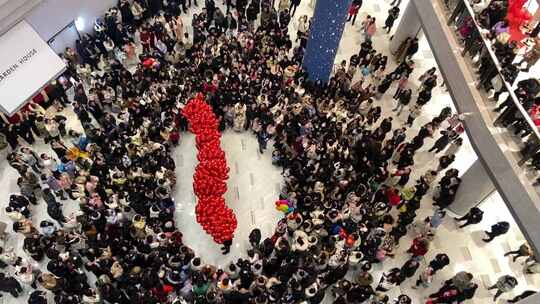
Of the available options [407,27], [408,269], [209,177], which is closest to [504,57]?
[407,27]

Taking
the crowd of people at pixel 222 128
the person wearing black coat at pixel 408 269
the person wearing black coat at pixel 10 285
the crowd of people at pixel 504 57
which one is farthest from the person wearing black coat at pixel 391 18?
the person wearing black coat at pixel 10 285

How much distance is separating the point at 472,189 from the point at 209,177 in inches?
269

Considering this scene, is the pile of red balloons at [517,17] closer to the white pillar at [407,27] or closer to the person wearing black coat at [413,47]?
the white pillar at [407,27]

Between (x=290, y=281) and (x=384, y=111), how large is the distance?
7161 millimetres

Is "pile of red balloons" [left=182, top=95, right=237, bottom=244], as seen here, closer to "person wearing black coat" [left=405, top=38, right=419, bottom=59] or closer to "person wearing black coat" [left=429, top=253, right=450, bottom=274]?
"person wearing black coat" [left=429, top=253, right=450, bottom=274]

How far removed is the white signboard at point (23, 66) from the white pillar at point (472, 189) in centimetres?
1174

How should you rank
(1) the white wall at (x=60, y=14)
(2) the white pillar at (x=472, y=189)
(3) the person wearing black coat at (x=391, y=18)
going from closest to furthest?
(2) the white pillar at (x=472, y=189) < (1) the white wall at (x=60, y=14) < (3) the person wearing black coat at (x=391, y=18)

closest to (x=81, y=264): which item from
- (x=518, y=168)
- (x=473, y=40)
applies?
(x=518, y=168)

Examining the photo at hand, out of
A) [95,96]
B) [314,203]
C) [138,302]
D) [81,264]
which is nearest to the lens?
[138,302]

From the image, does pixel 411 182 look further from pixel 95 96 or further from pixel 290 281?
pixel 95 96

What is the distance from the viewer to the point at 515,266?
1309 cm

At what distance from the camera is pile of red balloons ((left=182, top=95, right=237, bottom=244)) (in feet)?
39.2

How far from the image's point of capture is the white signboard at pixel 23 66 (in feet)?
44.5

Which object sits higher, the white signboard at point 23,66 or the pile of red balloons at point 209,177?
the white signboard at point 23,66
